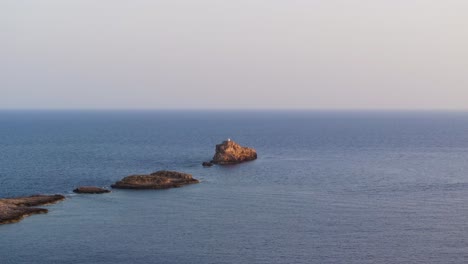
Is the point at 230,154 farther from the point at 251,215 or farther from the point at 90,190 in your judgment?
the point at 251,215

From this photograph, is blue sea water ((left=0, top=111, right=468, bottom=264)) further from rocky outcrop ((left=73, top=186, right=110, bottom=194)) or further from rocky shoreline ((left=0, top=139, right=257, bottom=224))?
rocky shoreline ((left=0, top=139, right=257, bottom=224))

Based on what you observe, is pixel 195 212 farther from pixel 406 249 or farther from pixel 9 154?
pixel 9 154

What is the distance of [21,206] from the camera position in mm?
91750

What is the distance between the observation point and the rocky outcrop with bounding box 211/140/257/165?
500 feet

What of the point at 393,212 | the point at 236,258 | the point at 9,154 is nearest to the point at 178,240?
the point at 236,258

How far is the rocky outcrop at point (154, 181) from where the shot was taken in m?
113

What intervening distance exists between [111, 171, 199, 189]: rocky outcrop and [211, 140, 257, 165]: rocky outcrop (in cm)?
3133

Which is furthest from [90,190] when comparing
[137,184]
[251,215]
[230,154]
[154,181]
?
[230,154]

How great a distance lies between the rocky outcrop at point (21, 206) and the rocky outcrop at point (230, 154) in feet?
188

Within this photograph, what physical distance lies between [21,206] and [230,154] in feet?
231

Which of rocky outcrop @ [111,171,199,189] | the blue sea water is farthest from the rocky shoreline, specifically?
the blue sea water

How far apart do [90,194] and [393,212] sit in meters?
52.4

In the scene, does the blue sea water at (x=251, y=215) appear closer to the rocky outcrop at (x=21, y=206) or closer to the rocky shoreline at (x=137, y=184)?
the rocky outcrop at (x=21, y=206)

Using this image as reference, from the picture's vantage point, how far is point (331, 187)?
367 feet
